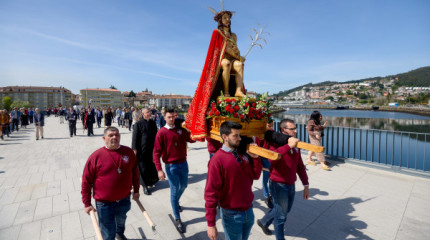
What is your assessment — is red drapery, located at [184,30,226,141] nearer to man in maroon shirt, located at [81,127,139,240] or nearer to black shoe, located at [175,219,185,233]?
man in maroon shirt, located at [81,127,139,240]

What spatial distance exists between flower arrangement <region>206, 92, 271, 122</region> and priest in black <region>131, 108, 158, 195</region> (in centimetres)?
272

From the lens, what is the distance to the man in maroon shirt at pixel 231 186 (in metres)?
2.17

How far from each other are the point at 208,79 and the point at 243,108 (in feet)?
3.06

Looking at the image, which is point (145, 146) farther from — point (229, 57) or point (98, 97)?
point (98, 97)

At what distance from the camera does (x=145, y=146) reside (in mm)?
5332

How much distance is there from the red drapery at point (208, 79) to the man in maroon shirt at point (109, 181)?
1.15 metres

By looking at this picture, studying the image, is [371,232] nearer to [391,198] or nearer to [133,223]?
[391,198]

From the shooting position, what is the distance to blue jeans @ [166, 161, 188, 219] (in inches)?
142

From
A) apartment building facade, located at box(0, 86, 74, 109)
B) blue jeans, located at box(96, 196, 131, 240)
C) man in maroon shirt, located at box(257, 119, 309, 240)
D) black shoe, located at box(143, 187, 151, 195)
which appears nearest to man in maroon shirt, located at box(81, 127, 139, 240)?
blue jeans, located at box(96, 196, 131, 240)

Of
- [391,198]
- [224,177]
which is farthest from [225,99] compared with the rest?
[391,198]

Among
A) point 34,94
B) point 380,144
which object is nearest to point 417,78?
point 380,144

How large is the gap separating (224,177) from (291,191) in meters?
1.39

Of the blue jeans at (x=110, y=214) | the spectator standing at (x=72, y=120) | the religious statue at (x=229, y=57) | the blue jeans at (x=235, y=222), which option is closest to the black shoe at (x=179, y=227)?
A: the blue jeans at (x=110, y=214)

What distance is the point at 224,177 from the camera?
7.23 feet
